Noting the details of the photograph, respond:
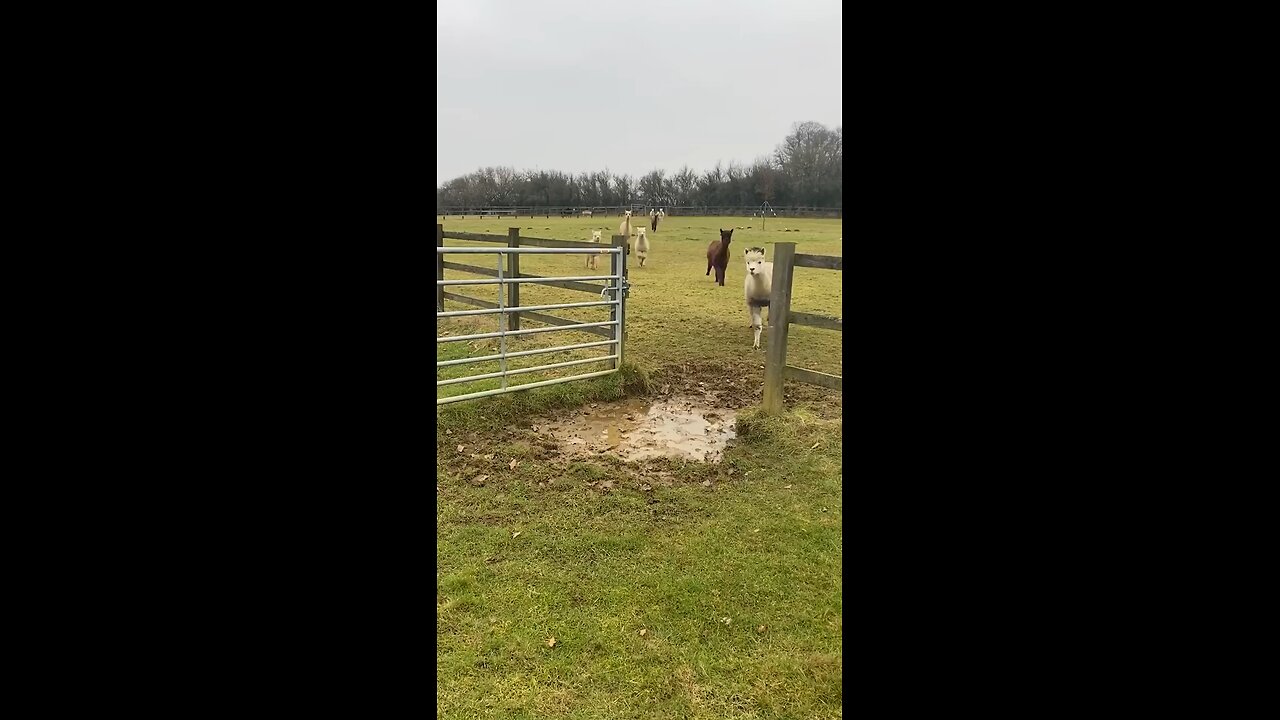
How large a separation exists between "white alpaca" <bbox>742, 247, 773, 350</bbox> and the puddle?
5.27 ft

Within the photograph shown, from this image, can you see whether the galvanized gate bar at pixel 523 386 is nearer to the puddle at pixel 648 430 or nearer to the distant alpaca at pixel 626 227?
the puddle at pixel 648 430

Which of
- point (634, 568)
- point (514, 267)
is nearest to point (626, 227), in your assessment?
point (514, 267)

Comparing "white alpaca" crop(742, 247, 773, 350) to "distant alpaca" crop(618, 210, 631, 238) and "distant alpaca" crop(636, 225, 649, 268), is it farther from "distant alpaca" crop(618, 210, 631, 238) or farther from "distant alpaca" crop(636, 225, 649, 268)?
"distant alpaca" crop(636, 225, 649, 268)

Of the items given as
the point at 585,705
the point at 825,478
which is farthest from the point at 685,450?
the point at 585,705

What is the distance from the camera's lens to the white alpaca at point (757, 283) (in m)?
6.03

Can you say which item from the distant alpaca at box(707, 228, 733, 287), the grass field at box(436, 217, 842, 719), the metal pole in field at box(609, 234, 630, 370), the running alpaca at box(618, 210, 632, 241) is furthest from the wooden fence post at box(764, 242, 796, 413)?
the distant alpaca at box(707, 228, 733, 287)

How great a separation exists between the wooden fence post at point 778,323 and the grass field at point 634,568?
161mm

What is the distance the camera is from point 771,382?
173 inches

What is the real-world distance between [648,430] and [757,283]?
245 centimetres

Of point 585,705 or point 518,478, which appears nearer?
point 585,705

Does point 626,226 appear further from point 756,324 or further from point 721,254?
point 721,254

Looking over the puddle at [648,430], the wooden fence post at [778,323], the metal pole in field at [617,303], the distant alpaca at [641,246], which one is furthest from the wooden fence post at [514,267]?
the distant alpaca at [641,246]
